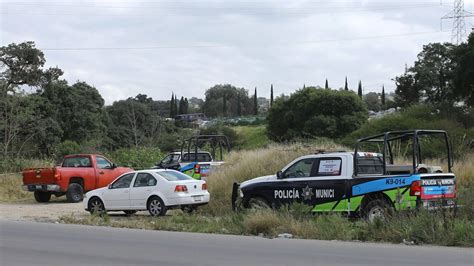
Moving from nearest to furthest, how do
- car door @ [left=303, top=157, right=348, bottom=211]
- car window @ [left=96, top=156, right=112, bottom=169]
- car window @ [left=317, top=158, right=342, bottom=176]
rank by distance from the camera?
car door @ [left=303, top=157, right=348, bottom=211] → car window @ [left=317, top=158, right=342, bottom=176] → car window @ [left=96, top=156, right=112, bottom=169]

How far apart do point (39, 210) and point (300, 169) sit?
10.3 m

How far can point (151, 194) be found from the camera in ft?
59.1

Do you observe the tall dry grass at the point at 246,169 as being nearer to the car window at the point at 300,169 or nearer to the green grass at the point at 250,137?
the car window at the point at 300,169

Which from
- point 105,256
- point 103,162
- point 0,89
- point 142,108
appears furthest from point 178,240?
point 142,108

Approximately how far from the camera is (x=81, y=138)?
2274 inches

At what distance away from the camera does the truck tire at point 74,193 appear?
2378cm

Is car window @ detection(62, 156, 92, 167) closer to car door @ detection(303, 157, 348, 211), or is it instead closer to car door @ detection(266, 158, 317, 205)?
car door @ detection(266, 158, 317, 205)

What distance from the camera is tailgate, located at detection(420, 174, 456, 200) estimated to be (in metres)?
13.4

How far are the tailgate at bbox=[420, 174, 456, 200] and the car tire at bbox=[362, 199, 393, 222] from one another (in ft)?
2.67

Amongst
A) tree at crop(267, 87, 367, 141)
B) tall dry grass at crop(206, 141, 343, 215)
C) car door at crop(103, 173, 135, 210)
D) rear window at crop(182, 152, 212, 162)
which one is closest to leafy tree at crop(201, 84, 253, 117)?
tree at crop(267, 87, 367, 141)

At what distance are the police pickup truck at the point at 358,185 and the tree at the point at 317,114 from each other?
46.1 metres

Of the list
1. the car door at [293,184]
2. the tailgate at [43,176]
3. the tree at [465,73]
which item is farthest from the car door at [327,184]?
the tree at [465,73]

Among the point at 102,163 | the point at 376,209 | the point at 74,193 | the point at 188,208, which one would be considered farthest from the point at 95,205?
the point at 376,209

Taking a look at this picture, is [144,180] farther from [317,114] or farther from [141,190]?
[317,114]
